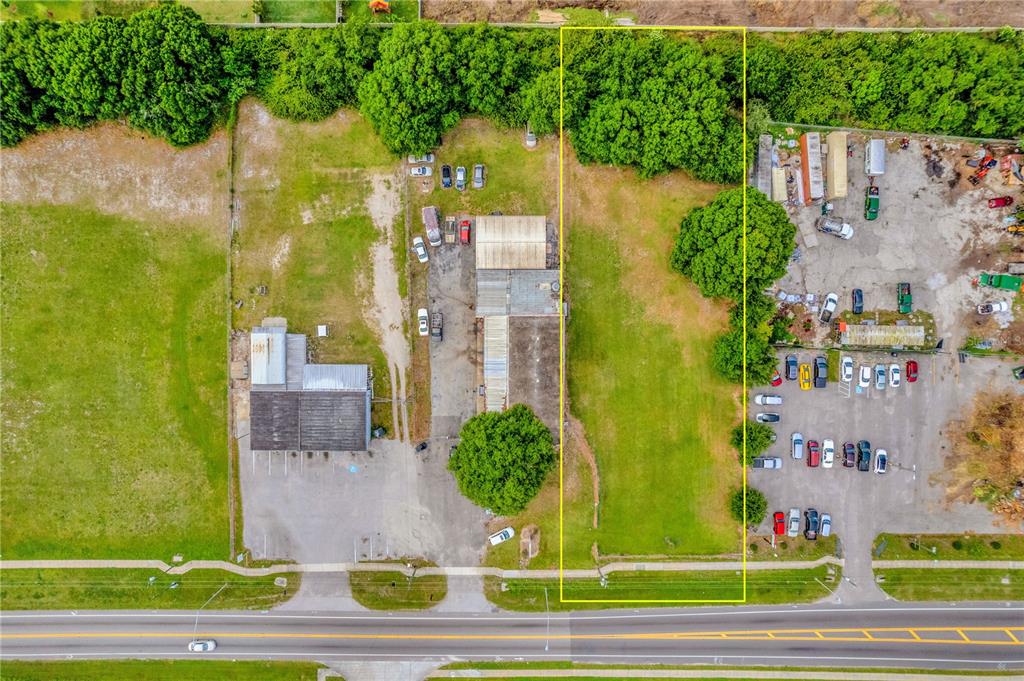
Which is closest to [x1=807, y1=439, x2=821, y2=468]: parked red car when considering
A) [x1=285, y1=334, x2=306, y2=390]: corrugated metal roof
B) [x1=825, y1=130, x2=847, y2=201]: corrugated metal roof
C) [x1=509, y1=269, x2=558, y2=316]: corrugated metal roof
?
[x1=825, y1=130, x2=847, y2=201]: corrugated metal roof

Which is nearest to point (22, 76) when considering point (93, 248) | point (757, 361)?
point (93, 248)

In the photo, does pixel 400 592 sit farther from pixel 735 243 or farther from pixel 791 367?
pixel 735 243

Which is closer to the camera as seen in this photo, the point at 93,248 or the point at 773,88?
the point at 773,88

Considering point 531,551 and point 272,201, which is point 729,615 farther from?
point 272,201

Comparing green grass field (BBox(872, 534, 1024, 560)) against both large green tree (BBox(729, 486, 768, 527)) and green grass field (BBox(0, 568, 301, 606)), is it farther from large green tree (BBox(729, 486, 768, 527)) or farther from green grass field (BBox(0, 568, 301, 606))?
green grass field (BBox(0, 568, 301, 606))

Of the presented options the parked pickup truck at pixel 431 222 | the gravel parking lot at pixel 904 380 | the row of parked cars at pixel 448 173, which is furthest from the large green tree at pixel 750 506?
the row of parked cars at pixel 448 173

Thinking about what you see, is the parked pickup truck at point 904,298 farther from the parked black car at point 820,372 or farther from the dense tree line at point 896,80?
the dense tree line at point 896,80
